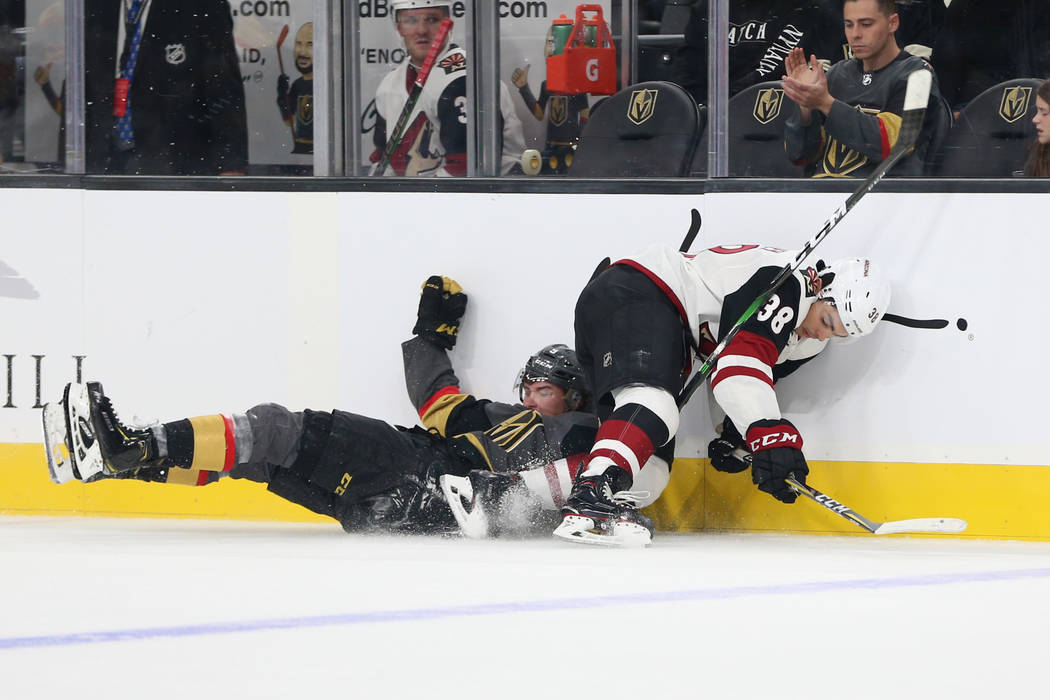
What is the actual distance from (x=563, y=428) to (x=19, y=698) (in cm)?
196

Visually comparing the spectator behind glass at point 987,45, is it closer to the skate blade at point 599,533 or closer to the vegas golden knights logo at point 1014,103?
the vegas golden knights logo at point 1014,103

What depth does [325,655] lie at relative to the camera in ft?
5.81

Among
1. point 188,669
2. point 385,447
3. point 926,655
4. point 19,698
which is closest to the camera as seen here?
point 19,698

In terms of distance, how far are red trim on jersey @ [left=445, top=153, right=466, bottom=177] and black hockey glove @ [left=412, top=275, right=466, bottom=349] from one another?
0.30 m

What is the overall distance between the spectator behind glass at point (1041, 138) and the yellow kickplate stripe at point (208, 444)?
206 centimetres

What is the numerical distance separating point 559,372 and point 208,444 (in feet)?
2.98

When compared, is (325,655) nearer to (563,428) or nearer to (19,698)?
(19,698)

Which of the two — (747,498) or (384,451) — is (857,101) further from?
(384,451)

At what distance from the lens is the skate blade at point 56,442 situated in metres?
3.11

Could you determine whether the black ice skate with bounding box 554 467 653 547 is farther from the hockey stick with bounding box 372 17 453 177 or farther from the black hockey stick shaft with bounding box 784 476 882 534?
the hockey stick with bounding box 372 17 453 177

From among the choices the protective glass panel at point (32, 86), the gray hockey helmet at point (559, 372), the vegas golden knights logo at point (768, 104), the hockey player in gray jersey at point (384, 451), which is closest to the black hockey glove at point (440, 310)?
the hockey player in gray jersey at point (384, 451)

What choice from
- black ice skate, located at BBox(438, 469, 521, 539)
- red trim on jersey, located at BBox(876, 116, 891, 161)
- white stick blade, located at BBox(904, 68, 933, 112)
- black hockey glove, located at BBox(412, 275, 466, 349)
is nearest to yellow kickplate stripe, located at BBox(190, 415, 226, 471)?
black ice skate, located at BBox(438, 469, 521, 539)

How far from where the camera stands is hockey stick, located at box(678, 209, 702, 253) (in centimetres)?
351

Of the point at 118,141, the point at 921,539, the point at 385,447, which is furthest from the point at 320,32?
the point at 921,539
